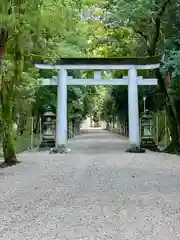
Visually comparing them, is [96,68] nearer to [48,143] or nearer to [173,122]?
[173,122]

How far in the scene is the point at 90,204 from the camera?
20.5 ft

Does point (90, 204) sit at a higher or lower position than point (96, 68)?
lower

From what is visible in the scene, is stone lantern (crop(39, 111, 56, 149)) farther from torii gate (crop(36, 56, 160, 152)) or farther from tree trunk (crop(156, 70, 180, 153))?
tree trunk (crop(156, 70, 180, 153))

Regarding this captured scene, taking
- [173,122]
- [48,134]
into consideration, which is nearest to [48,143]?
[48,134]

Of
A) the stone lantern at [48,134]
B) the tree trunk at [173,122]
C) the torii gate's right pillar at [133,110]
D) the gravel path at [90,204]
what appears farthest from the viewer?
the stone lantern at [48,134]

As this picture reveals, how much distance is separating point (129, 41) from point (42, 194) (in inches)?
540

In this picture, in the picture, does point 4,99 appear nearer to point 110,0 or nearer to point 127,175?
point 127,175

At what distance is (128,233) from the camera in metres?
4.56

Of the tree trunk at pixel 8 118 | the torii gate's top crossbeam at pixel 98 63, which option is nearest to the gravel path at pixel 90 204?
the tree trunk at pixel 8 118

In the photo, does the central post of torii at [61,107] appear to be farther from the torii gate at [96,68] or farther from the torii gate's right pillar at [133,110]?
the torii gate's right pillar at [133,110]

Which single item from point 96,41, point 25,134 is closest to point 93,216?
point 96,41

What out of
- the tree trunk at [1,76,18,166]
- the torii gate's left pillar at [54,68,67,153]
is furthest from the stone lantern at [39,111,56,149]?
the tree trunk at [1,76,18,166]

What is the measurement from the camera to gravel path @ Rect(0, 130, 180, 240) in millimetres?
4621

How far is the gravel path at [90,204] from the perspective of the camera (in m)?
4.62
